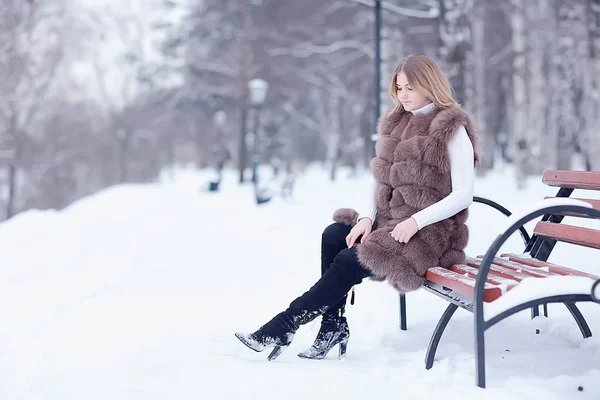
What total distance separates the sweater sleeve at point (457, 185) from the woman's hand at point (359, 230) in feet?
0.98

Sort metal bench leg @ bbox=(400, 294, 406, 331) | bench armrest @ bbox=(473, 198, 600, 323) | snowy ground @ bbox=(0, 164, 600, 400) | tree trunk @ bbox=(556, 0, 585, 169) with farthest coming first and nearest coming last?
tree trunk @ bbox=(556, 0, 585, 169) < metal bench leg @ bbox=(400, 294, 406, 331) < snowy ground @ bbox=(0, 164, 600, 400) < bench armrest @ bbox=(473, 198, 600, 323)

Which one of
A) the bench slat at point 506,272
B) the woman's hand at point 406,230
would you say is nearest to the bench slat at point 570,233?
the bench slat at point 506,272

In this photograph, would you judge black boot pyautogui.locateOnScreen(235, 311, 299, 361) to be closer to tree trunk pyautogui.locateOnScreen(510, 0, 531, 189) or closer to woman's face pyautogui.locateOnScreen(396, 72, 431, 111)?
woman's face pyautogui.locateOnScreen(396, 72, 431, 111)

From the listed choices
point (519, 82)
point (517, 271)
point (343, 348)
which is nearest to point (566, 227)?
point (517, 271)

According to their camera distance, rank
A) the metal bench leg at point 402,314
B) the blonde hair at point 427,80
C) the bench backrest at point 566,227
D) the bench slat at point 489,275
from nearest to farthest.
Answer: the bench slat at point 489,275
the bench backrest at point 566,227
the blonde hair at point 427,80
the metal bench leg at point 402,314

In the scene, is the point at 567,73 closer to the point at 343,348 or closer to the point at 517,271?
the point at 517,271

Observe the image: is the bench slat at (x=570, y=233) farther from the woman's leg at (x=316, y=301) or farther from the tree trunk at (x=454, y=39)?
the tree trunk at (x=454, y=39)

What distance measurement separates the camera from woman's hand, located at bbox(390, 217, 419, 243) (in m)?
2.88

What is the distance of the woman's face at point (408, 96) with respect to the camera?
314 centimetres

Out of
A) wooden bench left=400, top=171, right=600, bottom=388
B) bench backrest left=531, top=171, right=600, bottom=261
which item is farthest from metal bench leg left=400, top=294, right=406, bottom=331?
bench backrest left=531, top=171, right=600, bottom=261

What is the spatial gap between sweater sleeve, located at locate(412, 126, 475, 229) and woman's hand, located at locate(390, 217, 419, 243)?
2cm

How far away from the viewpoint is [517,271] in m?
2.88

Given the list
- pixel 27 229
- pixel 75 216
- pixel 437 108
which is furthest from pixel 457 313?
pixel 75 216

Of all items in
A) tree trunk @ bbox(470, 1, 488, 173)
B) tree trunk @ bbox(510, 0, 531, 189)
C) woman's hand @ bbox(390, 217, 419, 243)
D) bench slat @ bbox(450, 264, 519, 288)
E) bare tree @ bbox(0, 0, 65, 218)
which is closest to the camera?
bench slat @ bbox(450, 264, 519, 288)
